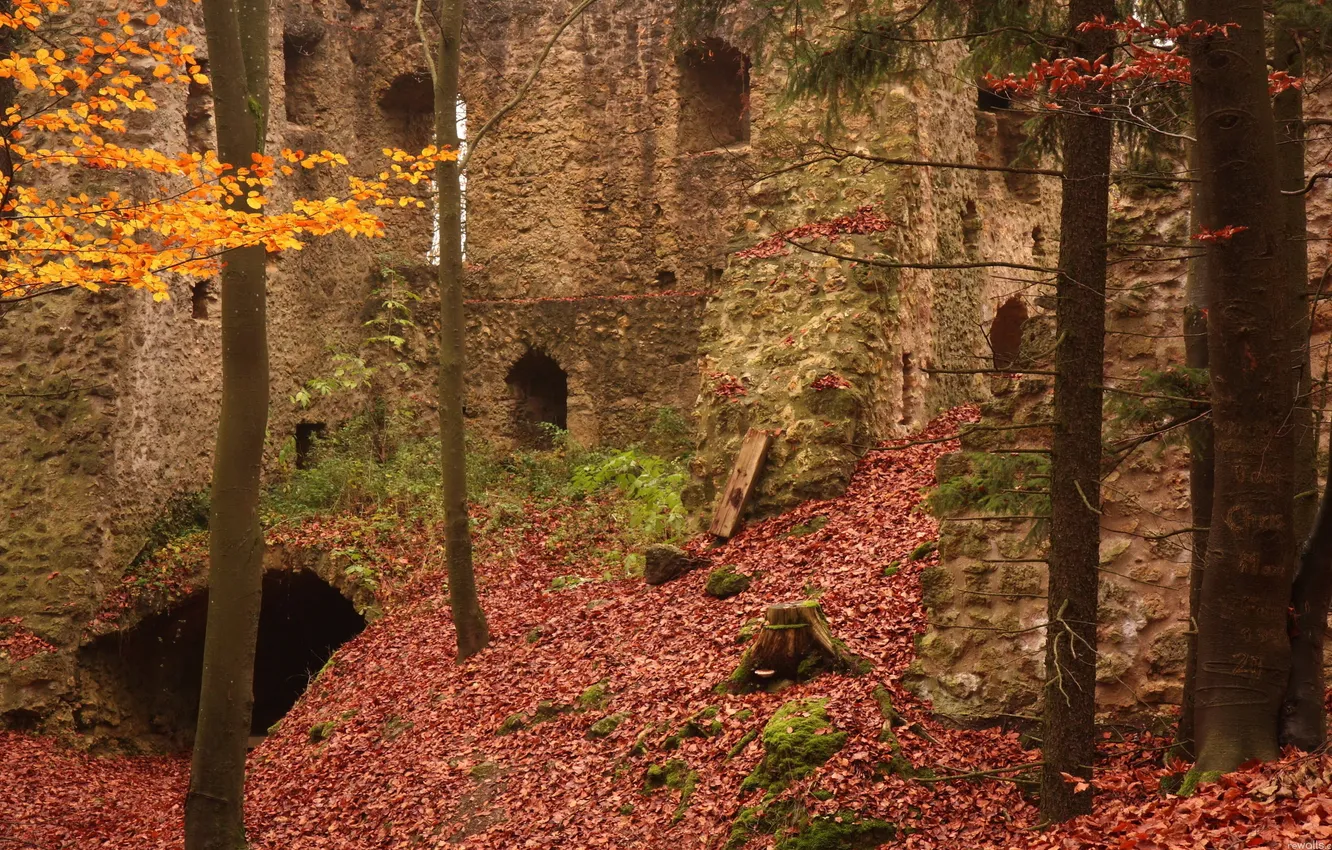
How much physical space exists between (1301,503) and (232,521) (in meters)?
6.73

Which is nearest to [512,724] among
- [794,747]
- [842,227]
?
[794,747]

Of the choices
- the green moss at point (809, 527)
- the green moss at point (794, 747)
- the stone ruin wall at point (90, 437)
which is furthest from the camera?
the stone ruin wall at point (90, 437)

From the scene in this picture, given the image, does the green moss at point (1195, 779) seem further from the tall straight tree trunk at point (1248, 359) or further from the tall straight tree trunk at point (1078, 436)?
the tall straight tree trunk at point (1078, 436)

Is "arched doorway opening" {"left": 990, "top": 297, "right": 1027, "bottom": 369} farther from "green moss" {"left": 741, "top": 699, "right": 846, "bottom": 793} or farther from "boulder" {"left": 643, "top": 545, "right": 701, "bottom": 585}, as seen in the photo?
"green moss" {"left": 741, "top": 699, "right": 846, "bottom": 793}

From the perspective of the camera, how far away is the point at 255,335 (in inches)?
328

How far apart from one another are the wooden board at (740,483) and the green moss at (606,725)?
3272 mm

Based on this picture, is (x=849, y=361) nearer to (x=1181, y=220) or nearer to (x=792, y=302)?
(x=792, y=302)

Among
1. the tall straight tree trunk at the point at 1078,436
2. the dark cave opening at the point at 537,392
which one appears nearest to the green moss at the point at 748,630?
the tall straight tree trunk at the point at 1078,436

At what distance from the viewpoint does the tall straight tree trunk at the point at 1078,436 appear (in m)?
5.32

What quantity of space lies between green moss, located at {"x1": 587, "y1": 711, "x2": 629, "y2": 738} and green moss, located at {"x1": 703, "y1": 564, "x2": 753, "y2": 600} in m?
1.79

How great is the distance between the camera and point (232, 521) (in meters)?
8.17

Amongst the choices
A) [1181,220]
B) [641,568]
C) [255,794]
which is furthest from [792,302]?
[255,794]

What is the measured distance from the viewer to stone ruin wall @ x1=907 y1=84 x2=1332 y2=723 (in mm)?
6781

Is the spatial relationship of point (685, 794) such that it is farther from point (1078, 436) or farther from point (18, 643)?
point (18, 643)
